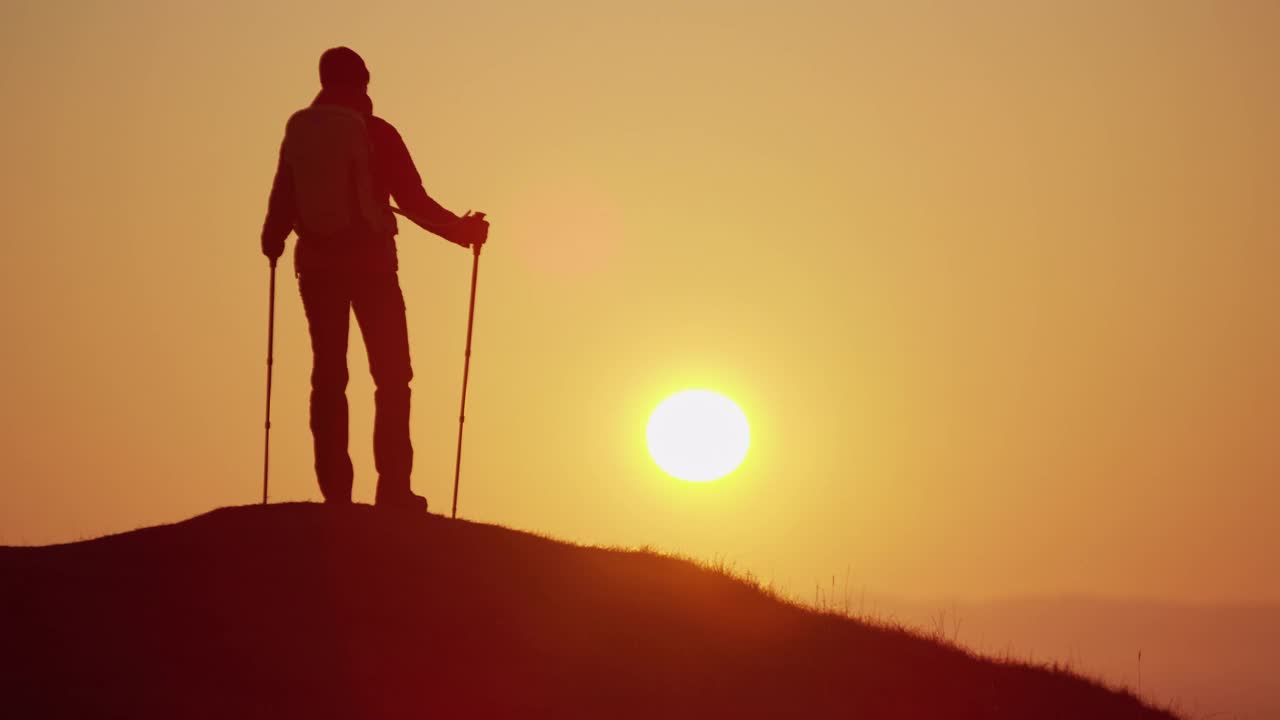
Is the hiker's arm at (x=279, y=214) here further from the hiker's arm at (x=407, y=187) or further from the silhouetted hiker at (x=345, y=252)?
the hiker's arm at (x=407, y=187)

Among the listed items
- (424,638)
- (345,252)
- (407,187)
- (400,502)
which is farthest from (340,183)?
(424,638)

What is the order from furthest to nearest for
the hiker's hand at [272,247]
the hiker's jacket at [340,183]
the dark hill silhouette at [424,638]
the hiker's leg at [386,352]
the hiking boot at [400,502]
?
the hiker's hand at [272,247] < the hiking boot at [400,502] < the hiker's leg at [386,352] < the hiker's jacket at [340,183] < the dark hill silhouette at [424,638]

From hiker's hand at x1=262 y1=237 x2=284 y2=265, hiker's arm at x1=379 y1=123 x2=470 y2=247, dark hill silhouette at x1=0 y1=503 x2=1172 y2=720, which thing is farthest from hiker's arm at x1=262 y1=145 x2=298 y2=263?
dark hill silhouette at x1=0 y1=503 x2=1172 y2=720

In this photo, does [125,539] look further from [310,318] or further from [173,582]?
[310,318]

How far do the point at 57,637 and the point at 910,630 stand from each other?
8452mm

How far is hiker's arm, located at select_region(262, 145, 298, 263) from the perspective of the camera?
18016 mm

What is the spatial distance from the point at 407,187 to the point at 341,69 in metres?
1.31

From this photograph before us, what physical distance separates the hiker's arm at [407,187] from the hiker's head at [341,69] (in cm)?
57

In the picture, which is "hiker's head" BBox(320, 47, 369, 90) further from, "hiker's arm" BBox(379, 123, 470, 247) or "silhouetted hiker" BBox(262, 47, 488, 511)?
"hiker's arm" BBox(379, 123, 470, 247)

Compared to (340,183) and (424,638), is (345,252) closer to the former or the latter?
(340,183)

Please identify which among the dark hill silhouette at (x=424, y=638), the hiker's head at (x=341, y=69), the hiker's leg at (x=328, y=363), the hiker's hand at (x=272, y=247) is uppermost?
the hiker's head at (x=341, y=69)

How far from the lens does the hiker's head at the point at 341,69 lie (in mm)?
17656

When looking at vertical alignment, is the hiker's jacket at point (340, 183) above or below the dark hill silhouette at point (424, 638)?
above

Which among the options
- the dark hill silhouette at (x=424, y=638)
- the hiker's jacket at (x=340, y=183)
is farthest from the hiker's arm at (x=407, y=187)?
the dark hill silhouette at (x=424, y=638)
